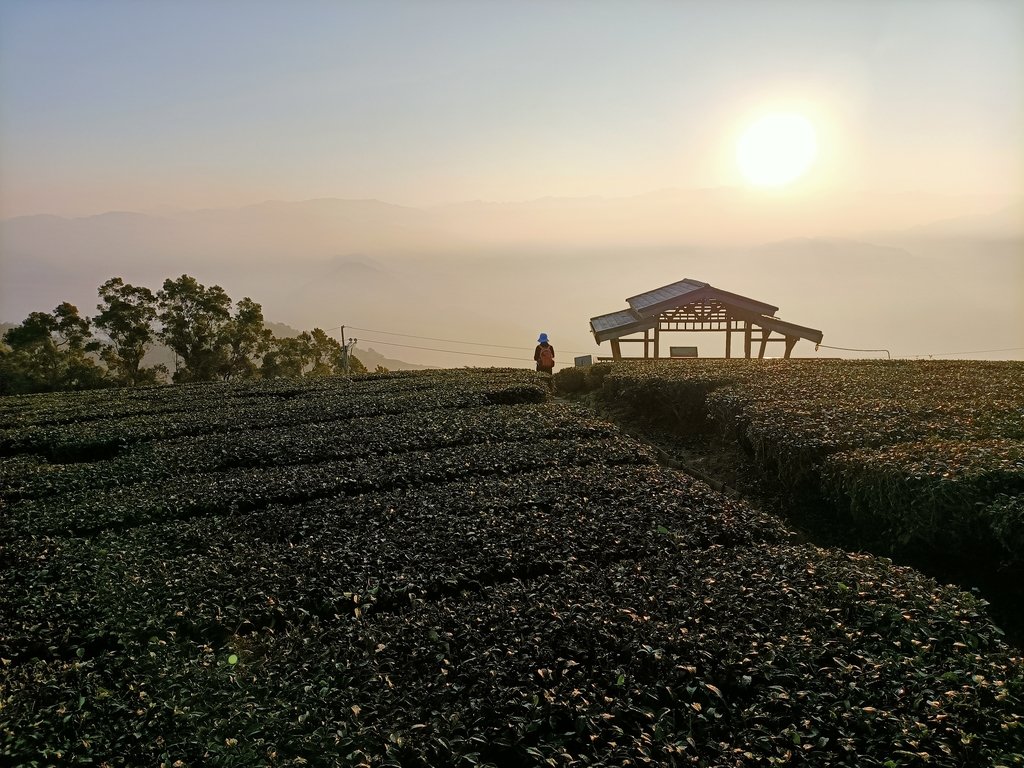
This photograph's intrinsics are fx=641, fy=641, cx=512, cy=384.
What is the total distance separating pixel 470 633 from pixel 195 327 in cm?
3291

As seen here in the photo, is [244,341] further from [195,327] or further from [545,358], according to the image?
[545,358]

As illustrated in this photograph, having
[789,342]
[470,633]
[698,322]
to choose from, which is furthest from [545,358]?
[470,633]

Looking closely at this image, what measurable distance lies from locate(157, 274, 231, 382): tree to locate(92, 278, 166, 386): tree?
73 cm

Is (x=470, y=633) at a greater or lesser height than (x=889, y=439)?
lesser

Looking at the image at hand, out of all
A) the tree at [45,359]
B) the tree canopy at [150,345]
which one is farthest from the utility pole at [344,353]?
the tree at [45,359]

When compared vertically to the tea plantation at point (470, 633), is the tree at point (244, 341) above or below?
above

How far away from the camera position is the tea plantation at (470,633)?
335 centimetres

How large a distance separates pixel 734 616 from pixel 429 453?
554 cm

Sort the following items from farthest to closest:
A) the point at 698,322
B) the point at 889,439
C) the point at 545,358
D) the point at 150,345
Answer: the point at 150,345, the point at 698,322, the point at 545,358, the point at 889,439

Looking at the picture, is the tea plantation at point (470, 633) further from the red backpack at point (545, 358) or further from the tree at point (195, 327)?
the tree at point (195, 327)

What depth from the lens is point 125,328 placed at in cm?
3122

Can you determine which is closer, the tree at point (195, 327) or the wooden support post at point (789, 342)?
the wooden support post at point (789, 342)

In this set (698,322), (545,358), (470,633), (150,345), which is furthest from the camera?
(150,345)

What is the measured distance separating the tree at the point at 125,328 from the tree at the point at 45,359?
5.59 ft
